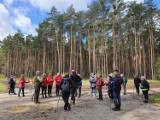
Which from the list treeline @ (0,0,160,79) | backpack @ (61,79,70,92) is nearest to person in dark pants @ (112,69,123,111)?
backpack @ (61,79,70,92)

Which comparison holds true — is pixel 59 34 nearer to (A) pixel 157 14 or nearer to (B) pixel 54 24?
(B) pixel 54 24

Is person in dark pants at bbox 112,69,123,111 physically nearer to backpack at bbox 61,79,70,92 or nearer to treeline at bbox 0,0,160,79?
backpack at bbox 61,79,70,92

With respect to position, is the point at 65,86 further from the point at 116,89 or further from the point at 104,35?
the point at 104,35

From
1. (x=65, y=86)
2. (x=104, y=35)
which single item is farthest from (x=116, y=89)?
(x=104, y=35)

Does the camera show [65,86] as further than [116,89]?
No

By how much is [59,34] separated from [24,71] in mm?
41664

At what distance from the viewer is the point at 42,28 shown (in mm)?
68375

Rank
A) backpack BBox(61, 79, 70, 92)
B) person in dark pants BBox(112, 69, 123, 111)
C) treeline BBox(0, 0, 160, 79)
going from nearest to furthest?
backpack BBox(61, 79, 70, 92)
person in dark pants BBox(112, 69, 123, 111)
treeline BBox(0, 0, 160, 79)

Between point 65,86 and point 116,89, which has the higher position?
point 65,86

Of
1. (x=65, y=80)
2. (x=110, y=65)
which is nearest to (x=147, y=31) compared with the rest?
(x=110, y=65)

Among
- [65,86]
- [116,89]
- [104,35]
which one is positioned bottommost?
[116,89]

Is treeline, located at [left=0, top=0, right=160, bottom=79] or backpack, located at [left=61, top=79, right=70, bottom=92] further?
treeline, located at [left=0, top=0, right=160, bottom=79]

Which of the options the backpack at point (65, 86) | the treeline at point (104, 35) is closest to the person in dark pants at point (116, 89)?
the backpack at point (65, 86)

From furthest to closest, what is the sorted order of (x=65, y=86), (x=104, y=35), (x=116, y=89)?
1. (x=104, y=35)
2. (x=116, y=89)
3. (x=65, y=86)
